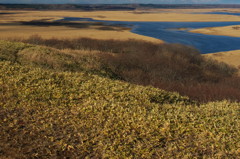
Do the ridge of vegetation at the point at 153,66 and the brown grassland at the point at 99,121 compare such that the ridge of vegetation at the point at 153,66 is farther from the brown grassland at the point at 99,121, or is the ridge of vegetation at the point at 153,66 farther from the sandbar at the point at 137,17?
the sandbar at the point at 137,17

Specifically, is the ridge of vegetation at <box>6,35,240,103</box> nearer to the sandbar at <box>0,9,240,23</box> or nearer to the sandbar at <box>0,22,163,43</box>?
the sandbar at <box>0,22,163,43</box>

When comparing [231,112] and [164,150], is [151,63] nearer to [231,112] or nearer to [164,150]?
[231,112]

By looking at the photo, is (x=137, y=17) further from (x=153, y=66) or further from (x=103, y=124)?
(x=103, y=124)

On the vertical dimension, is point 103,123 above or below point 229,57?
above

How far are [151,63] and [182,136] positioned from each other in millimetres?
15936

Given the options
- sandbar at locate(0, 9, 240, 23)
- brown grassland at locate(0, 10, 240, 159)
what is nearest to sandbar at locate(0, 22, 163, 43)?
brown grassland at locate(0, 10, 240, 159)

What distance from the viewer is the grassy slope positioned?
4598 millimetres

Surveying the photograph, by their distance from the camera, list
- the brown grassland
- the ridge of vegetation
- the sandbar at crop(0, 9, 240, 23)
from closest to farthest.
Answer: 1. the brown grassland
2. the ridge of vegetation
3. the sandbar at crop(0, 9, 240, 23)

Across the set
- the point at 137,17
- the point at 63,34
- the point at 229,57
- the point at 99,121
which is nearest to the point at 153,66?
the point at 99,121

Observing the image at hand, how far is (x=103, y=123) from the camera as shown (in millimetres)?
5586

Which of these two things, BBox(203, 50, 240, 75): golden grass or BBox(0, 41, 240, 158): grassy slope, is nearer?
BBox(0, 41, 240, 158): grassy slope

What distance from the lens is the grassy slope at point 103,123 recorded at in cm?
460

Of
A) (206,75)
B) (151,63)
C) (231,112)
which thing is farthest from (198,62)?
(231,112)

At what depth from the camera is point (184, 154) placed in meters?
4.36
